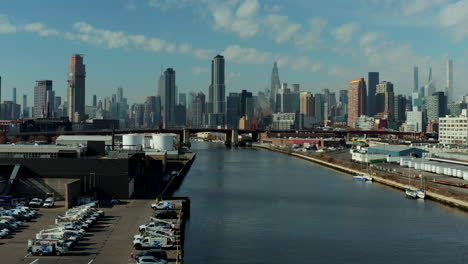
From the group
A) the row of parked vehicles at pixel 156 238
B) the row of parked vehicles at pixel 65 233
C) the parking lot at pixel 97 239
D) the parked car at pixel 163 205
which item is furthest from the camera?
the parked car at pixel 163 205

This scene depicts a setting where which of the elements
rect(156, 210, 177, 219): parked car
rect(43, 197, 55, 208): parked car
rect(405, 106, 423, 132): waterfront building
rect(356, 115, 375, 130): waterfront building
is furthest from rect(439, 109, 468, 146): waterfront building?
rect(356, 115, 375, 130): waterfront building

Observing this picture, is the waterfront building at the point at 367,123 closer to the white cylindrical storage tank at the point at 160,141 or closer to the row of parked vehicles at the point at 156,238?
the white cylindrical storage tank at the point at 160,141

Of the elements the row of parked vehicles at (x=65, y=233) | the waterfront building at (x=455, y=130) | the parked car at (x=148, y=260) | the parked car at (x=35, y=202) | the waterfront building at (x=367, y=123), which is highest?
the waterfront building at (x=367, y=123)

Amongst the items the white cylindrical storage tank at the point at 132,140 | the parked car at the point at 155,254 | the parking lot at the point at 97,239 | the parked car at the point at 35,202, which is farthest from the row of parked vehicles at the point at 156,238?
the white cylindrical storage tank at the point at 132,140

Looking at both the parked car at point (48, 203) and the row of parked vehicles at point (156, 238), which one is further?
the parked car at point (48, 203)

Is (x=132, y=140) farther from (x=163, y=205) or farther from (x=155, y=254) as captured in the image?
(x=155, y=254)

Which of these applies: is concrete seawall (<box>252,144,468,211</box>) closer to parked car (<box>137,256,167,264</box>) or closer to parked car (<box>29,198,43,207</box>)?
parked car (<box>137,256,167,264</box>)
